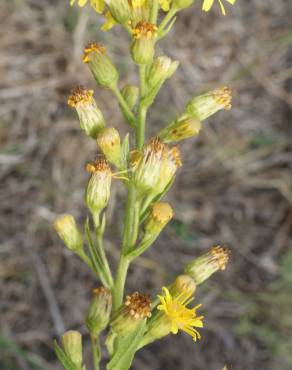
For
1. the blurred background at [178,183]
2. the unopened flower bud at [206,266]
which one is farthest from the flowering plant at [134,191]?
the blurred background at [178,183]

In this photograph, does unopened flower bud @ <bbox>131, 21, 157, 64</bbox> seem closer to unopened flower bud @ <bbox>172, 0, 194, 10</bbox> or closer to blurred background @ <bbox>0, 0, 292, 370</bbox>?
unopened flower bud @ <bbox>172, 0, 194, 10</bbox>

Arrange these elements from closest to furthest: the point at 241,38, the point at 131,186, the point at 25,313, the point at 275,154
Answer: the point at 131,186
the point at 25,313
the point at 275,154
the point at 241,38

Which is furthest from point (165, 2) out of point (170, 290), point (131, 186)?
point (170, 290)

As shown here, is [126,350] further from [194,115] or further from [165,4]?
[165,4]

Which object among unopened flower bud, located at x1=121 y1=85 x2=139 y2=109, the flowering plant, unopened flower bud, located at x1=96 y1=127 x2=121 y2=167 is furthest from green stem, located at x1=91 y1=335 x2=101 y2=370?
unopened flower bud, located at x1=121 y1=85 x2=139 y2=109

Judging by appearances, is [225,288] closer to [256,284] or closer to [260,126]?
[256,284]

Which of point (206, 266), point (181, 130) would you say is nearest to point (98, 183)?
point (181, 130)

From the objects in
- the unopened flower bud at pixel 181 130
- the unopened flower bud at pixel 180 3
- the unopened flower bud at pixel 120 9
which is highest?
the unopened flower bud at pixel 120 9

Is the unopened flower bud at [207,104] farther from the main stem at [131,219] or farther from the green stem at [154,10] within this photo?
the green stem at [154,10]
